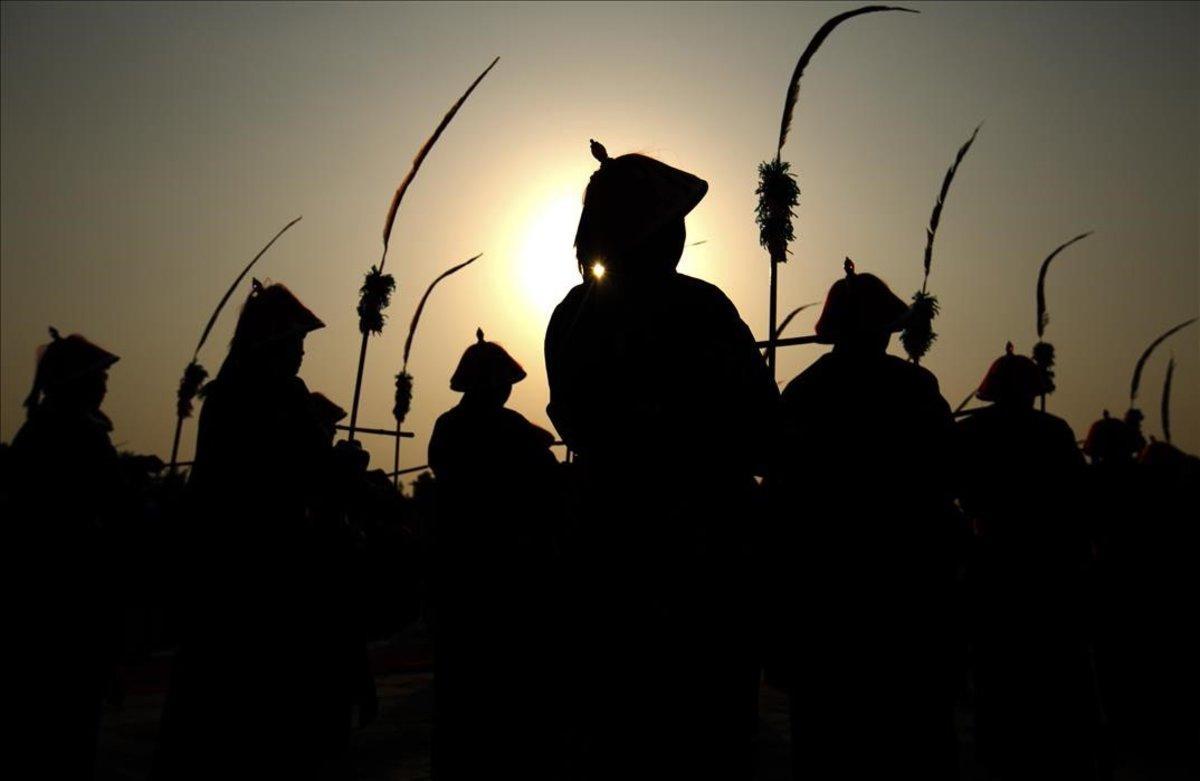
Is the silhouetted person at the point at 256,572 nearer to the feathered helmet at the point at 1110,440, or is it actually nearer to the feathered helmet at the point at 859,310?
the feathered helmet at the point at 859,310

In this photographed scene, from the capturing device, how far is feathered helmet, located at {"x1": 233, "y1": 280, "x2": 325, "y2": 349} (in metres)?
4.66

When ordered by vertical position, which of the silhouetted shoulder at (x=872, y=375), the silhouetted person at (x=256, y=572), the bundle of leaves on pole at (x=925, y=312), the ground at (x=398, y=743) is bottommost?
the ground at (x=398, y=743)

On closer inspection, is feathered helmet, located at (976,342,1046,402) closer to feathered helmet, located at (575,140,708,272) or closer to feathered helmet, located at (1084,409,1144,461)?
feathered helmet, located at (1084,409,1144,461)

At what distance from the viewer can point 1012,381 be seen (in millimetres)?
5973

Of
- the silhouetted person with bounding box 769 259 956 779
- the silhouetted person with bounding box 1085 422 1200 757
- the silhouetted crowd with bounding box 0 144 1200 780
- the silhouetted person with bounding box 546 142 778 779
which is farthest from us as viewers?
the silhouetted person with bounding box 1085 422 1200 757

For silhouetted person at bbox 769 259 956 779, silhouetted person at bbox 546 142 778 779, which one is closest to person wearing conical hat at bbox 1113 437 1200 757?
silhouetted person at bbox 769 259 956 779

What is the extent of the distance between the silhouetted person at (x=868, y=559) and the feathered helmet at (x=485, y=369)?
2365mm

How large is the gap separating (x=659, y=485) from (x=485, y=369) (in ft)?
12.1

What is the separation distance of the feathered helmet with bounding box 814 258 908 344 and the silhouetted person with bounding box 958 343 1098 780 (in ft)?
4.89

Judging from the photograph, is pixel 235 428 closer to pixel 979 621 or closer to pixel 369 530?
pixel 369 530

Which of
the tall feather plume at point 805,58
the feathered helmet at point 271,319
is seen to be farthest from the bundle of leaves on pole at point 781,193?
the feathered helmet at point 271,319

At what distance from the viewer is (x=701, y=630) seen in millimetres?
2791

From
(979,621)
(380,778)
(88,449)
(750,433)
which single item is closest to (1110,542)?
(979,621)

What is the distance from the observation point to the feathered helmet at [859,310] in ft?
14.7
